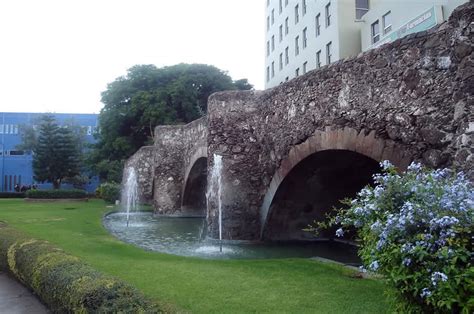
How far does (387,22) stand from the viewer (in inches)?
752

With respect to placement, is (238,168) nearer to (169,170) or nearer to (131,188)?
(169,170)

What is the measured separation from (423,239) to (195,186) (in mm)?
15440

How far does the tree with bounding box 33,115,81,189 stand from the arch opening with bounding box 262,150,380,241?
81.0 ft

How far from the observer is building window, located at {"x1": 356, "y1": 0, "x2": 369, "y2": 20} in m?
22.4

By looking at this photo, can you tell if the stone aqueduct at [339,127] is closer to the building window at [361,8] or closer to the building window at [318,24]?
the building window at [361,8]

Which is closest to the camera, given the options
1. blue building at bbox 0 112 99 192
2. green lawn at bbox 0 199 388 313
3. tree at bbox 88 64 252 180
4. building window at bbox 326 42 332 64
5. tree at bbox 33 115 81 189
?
green lawn at bbox 0 199 388 313

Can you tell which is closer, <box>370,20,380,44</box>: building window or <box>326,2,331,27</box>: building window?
<box>370,20,380,44</box>: building window

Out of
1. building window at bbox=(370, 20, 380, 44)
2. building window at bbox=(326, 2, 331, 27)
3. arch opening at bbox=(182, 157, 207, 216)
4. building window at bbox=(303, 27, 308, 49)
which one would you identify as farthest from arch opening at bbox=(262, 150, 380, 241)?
building window at bbox=(303, 27, 308, 49)

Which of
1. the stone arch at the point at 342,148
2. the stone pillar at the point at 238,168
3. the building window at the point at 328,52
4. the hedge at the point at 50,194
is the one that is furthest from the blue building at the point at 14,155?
the stone arch at the point at 342,148

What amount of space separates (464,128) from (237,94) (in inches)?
247

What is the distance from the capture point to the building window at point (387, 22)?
18766 mm

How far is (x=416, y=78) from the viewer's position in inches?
207

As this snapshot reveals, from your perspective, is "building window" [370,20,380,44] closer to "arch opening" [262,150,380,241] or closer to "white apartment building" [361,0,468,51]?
"white apartment building" [361,0,468,51]

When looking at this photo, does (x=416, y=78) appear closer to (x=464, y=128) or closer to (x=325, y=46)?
(x=464, y=128)
